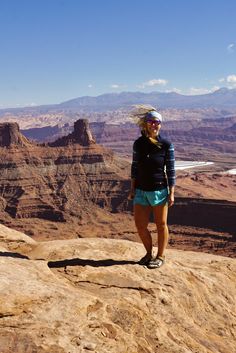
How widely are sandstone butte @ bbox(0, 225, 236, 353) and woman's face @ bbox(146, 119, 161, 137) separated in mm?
1836

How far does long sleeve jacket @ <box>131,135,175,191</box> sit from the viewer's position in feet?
18.6

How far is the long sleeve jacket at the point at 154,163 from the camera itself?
A: 5.66m

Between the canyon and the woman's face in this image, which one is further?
the canyon

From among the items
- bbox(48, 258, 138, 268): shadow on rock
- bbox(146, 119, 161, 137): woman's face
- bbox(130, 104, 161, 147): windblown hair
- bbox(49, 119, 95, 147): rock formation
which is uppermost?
bbox(130, 104, 161, 147): windblown hair

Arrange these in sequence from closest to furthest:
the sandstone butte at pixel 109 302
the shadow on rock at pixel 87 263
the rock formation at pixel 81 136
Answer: the sandstone butte at pixel 109 302 < the shadow on rock at pixel 87 263 < the rock formation at pixel 81 136

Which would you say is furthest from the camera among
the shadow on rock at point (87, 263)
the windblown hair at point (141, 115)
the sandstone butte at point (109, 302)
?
the shadow on rock at point (87, 263)

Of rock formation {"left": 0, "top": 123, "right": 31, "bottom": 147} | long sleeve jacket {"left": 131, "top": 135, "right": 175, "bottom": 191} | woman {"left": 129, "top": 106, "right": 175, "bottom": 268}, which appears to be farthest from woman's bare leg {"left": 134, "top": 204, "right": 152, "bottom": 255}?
rock formation {"left": 0, "top": 123, "right": 31, "bottom": 147}

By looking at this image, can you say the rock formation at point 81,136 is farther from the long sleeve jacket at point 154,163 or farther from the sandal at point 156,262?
the long sleeve jacket at point 154,163

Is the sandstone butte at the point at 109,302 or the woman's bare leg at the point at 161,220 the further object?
the woman's bare leg at the point at 161,220

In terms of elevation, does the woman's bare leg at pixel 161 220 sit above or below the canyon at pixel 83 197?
above

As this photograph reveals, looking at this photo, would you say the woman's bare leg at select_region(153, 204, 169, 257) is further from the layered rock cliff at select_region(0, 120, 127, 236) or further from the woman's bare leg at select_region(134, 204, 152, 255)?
the layered rock cliff at select_region(0, 120, 127, 236)

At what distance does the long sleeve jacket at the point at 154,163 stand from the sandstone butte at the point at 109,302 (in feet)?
3.96

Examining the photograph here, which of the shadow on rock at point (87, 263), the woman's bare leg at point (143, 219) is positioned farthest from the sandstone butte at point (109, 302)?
the woman's bare leg at point (143, 219)

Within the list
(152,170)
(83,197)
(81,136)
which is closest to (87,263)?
(152,170)
